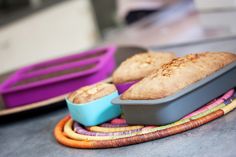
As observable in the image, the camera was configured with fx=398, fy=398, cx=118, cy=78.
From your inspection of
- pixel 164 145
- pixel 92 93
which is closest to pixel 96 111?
pixel 92 93

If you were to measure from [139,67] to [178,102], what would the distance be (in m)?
0.14

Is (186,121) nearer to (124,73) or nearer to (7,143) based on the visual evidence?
(124,73)

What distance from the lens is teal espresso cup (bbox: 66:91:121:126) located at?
0.63 m

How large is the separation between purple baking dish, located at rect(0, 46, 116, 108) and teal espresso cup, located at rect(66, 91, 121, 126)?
6.4 inches

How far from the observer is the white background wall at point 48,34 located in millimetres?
2885

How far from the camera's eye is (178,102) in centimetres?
55

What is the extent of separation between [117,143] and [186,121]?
10cm

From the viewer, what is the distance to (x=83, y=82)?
31.6 inches

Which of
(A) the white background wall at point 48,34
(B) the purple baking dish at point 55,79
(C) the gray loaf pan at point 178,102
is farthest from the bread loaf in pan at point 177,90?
(A) the white background wall at point 48,34

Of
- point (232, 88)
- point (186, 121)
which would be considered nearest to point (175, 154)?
point (186, 121)

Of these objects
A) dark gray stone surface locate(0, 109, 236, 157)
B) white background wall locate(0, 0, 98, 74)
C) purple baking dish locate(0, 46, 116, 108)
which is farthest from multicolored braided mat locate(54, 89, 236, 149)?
white background wall locate(0, 0, 98, 74)

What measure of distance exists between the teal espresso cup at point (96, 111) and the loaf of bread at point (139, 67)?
4 centimetres

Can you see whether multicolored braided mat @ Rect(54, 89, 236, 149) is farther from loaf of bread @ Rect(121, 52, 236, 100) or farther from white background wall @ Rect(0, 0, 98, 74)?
white background wall @ Rect(0, 0, 98, 74)

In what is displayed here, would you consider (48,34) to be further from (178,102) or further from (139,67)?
(178,102)
